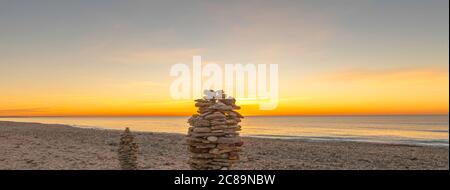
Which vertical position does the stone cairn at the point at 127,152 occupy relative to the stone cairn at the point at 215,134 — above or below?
below

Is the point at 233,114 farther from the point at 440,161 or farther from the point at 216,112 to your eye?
the point at 440,161

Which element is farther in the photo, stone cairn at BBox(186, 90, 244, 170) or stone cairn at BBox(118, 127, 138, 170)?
stone cairn at BBox(118, 127, 138, 170)

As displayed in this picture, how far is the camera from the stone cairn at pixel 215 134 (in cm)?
1102

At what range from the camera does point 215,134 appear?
11.0m

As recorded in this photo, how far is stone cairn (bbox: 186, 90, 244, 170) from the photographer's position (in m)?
11.0

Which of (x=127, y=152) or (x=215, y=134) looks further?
(x=127, y=152)

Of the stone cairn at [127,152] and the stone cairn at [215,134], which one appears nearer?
the stone cairn at [215,134]

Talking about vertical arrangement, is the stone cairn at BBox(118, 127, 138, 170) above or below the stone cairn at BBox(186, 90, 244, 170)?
below

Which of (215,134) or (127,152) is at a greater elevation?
(215,134)
